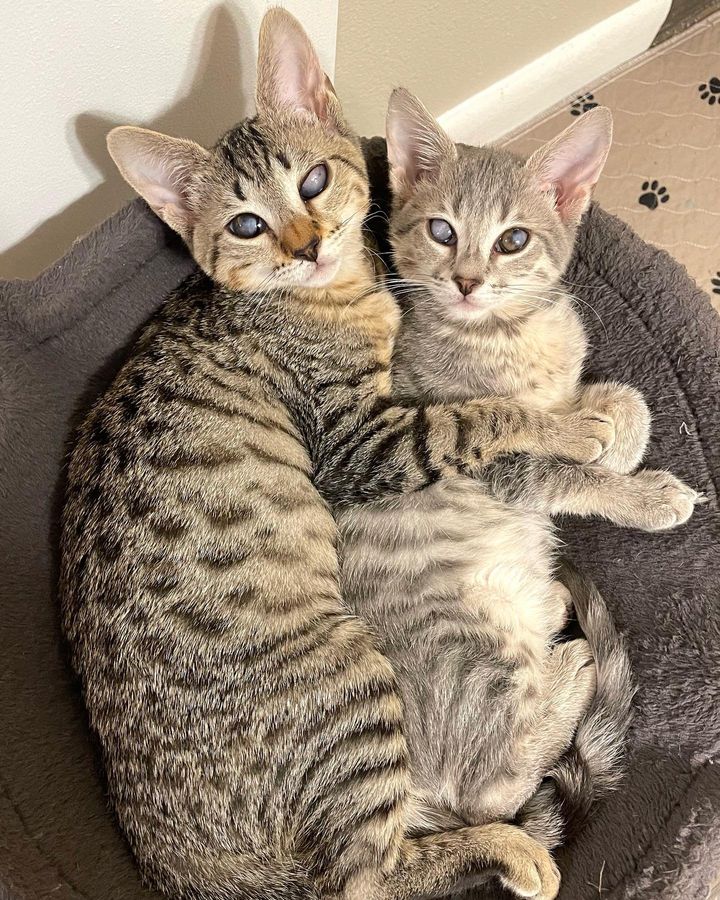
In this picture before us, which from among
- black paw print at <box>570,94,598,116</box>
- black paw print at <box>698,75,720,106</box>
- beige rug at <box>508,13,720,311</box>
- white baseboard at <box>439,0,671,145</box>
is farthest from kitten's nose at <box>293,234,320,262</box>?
black paw print at <box>698,75,720,106</box>

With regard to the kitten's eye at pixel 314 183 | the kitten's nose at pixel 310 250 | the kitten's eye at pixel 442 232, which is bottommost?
the kitten's eye at pixel 442 232

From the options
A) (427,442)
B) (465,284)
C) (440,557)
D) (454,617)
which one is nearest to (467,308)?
(465,284)

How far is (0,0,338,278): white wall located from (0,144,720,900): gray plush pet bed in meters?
0.16

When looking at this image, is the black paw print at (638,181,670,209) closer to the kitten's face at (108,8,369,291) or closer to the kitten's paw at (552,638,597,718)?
the kitten's face at (108,8,369,291)

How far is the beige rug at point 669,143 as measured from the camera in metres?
2.28

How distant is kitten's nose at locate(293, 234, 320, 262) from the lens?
133 cm

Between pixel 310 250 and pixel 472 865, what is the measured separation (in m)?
1.13

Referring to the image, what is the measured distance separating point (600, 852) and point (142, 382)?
1232mm

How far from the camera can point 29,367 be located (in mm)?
1533

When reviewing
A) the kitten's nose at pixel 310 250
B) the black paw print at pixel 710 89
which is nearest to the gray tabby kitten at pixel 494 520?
the kitten's nose at pixel 310 250

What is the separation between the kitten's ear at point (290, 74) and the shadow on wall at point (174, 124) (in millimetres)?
187

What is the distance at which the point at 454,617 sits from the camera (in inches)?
55.6

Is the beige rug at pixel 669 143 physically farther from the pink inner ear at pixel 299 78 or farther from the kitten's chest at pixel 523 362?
the pink inner ear at pixel 299 78

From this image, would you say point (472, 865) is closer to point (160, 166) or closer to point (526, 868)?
point (526, 868)
